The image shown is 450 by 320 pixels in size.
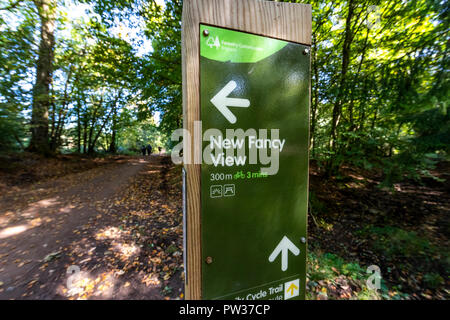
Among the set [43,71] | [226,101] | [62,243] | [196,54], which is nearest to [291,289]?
[226,101]

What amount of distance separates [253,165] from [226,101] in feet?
1.63

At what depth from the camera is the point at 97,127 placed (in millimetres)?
16844

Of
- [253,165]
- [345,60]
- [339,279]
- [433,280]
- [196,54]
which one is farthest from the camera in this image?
[345,60]

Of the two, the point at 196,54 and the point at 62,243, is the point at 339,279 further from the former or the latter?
the point at 62,243

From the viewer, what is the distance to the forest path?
2721 mm

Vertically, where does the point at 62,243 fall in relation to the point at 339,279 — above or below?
above

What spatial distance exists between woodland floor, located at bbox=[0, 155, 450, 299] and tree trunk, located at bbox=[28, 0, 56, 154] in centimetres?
346

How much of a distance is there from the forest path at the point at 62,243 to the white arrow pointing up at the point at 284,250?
2312 millimetres

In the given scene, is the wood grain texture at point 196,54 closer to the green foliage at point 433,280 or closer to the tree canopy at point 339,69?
the tree canopy at point 339,69

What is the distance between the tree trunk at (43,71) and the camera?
18.1 feet

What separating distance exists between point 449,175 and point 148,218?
11009 millimetres

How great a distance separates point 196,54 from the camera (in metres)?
1.09

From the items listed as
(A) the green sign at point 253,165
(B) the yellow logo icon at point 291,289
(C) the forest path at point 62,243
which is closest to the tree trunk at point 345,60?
(A) the green sign at point 253,165

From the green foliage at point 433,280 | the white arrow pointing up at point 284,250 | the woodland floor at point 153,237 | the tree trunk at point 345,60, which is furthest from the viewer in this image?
the tree trunk at point 345,60
